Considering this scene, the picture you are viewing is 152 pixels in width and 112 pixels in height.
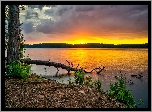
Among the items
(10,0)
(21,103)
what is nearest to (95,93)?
(21,103)

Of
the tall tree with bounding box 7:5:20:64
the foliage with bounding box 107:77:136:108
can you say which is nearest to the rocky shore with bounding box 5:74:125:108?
the foliage with bounding box 107:77:136:108

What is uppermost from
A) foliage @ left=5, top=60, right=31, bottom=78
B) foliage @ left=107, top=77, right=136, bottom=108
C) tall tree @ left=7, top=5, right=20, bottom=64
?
tall tree @ left=7, top=5, right=20, bottom=64

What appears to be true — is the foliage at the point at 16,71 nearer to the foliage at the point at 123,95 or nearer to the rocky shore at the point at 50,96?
the rocky shore at the point at 50,96

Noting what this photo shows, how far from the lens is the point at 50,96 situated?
789 cm

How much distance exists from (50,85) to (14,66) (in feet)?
5.19

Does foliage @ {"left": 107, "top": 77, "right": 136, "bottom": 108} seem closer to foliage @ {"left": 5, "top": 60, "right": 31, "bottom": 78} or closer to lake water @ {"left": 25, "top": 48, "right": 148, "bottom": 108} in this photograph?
lake water @ {"left": 25, "top": 48, "right": 148, "bottom": 108}

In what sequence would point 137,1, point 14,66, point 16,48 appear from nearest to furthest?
point 137,1 < point 14,66 < point 16,48

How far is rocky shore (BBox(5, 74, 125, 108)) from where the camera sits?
7.50 meters

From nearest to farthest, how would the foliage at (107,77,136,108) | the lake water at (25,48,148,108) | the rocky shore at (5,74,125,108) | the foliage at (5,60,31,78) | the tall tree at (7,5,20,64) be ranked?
1. the rocky shore at (5,74,125,108)
2. the foliage at (107,77,136,108)
3. the foliage at (5,60,31,78)
4. the tall tree at (7,5,20,64)
5. the lake water at (25,48,148,108)

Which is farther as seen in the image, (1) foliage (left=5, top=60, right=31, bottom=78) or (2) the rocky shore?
(1) foliage (left=5, top=60, right=31, bottom=78)

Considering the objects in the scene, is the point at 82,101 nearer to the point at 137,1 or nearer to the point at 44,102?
the point at 44,102

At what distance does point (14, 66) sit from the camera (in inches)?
371

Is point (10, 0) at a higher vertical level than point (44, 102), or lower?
higher

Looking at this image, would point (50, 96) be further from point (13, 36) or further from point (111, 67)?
point (111, 67)
